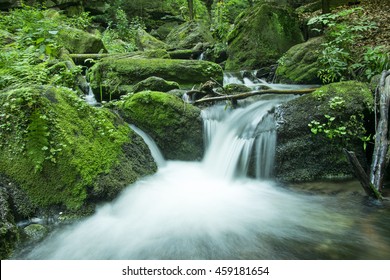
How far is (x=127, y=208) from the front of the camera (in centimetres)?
365

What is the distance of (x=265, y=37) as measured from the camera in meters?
10.5

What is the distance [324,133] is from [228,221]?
2.40 meters

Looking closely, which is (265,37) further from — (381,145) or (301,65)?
(381,145)

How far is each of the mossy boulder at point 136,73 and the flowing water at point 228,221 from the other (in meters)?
2.74

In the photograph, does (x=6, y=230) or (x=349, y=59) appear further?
(x=349, y=59)

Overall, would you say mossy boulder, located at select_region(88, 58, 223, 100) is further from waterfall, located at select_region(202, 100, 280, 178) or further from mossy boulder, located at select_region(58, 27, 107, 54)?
mossy boulder, located at select_region(58, 27, 107, 54)

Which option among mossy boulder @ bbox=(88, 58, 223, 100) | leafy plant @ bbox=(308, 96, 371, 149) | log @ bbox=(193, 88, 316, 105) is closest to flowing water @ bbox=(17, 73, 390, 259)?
leafy plant @ bbox=(308, 96, 371, 149)

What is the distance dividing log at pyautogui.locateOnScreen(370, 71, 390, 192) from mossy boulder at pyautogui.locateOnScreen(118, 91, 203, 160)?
289 cm

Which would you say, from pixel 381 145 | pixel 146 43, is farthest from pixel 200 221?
pixel 146 43

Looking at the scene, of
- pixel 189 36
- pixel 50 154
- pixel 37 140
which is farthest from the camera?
pixel 189 36

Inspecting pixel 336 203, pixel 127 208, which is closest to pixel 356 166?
pixel 336 203

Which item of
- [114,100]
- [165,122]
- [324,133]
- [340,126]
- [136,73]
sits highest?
[136,73]

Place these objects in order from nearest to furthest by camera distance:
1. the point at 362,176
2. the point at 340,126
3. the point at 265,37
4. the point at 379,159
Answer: the point at 362,176
the point at 379,159
the point at 340,126
the point at 265,37
